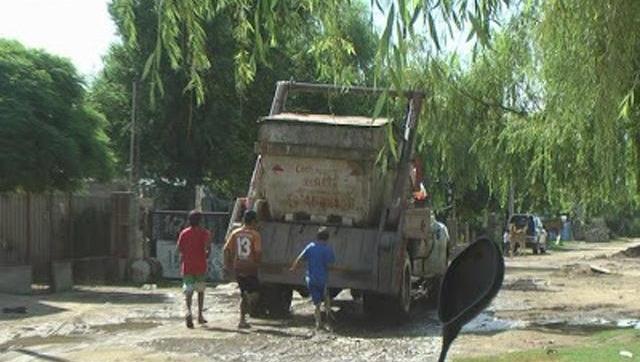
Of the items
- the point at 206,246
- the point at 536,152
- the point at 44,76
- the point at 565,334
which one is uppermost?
the point at 44,76

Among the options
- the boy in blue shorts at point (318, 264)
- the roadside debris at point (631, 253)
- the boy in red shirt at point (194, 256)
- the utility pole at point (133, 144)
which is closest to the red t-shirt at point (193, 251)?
the boy in red shirt at point (194, 256)

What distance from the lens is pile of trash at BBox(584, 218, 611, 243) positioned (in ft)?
247

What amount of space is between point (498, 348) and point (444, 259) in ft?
20.4

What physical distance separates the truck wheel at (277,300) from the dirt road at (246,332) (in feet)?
0.98

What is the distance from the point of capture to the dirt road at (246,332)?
37.3 ft

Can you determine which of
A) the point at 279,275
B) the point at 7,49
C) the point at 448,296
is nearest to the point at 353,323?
the point at 279,275

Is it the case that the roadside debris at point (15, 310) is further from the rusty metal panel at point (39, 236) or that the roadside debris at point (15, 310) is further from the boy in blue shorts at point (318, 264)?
the rusty metal panel at point (39, 236)

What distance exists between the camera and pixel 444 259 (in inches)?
714

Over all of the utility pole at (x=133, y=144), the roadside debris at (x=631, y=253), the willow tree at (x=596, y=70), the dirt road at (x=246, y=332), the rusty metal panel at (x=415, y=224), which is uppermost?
the utility pole at (x=133, y=144)

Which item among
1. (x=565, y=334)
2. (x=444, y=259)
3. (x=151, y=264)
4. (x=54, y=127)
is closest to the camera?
(x=565, y=334)

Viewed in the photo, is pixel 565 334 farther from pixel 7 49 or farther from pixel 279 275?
pixel 7 49

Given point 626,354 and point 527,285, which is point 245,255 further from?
point 527,285

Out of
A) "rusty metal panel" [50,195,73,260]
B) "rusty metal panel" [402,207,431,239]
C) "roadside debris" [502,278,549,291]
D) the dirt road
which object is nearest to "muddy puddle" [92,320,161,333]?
the dirt road

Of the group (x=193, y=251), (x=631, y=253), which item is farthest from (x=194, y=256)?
(x=631, y=253)
